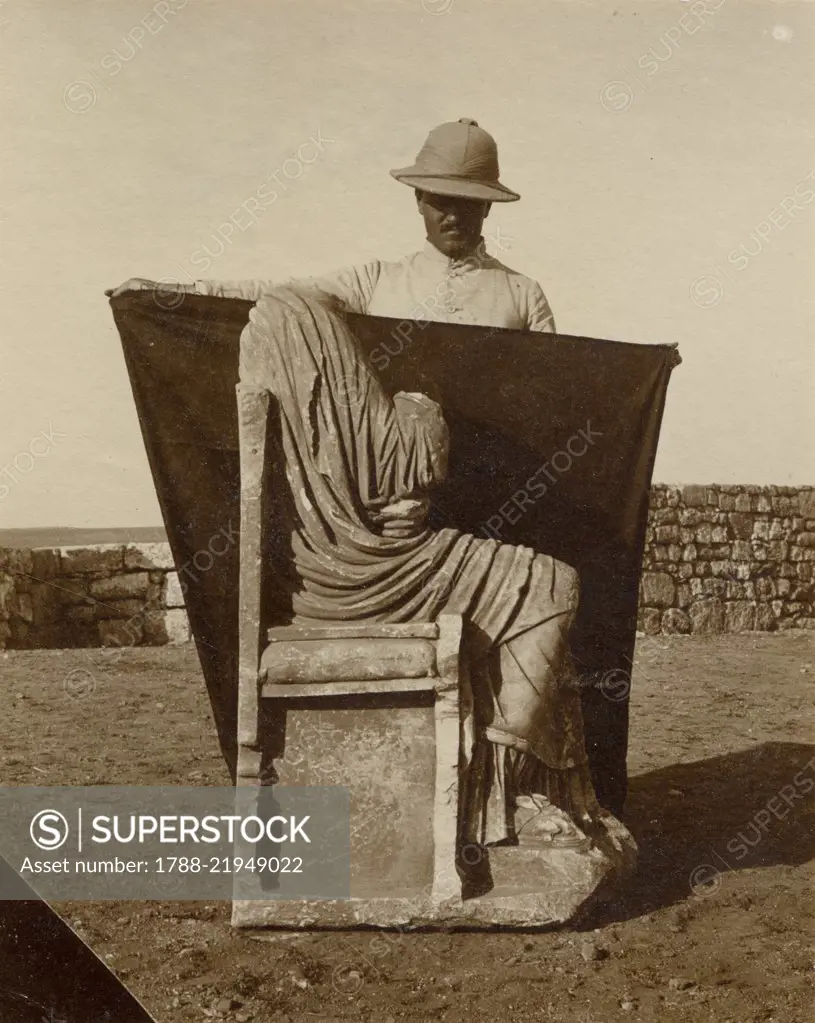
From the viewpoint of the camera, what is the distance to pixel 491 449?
5387mm

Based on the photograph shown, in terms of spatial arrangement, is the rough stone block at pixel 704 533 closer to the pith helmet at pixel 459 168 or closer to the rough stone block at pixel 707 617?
the rough stone block at pixel 707 617

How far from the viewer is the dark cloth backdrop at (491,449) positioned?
5117 millimetres

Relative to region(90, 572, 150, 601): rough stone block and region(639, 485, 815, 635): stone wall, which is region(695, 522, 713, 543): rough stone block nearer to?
region(639, 485, 815, 635): stone wall

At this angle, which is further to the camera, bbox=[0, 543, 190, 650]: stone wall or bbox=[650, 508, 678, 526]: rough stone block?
bbox=[650, 508, 678, 526]: rough stone block

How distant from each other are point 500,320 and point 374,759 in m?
1.90

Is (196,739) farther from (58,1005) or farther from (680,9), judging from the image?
(680,9)

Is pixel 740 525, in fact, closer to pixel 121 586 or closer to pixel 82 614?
pixel 121 586

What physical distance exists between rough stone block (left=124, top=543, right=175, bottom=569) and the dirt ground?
2289mm

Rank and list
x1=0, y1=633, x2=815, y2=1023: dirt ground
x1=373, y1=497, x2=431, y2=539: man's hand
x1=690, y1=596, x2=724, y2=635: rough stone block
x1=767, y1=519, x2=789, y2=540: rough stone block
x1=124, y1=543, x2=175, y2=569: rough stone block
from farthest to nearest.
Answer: x1=767, y1=519, x2=789, y2=540: rough stone block < x1=690, y1=596, x2=724, y2=635: rough stone block < x1=124, y1=543, x2=175, y2=569: rough stone block < x1=373, y1=497, x2=431, y2=539: man's hand < x1=0, y1=633, x2=815, y2=1023: dirt ground

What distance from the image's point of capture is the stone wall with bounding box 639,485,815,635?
1073 cm

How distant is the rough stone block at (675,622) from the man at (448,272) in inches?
226

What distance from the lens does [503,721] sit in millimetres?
4488

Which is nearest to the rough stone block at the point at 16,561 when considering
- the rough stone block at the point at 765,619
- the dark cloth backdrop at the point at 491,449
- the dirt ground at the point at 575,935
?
the dirt ground at the point at 575,935

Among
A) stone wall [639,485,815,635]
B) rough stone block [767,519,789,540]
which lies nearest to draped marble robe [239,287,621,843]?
stone wall [639,485,815,635]
